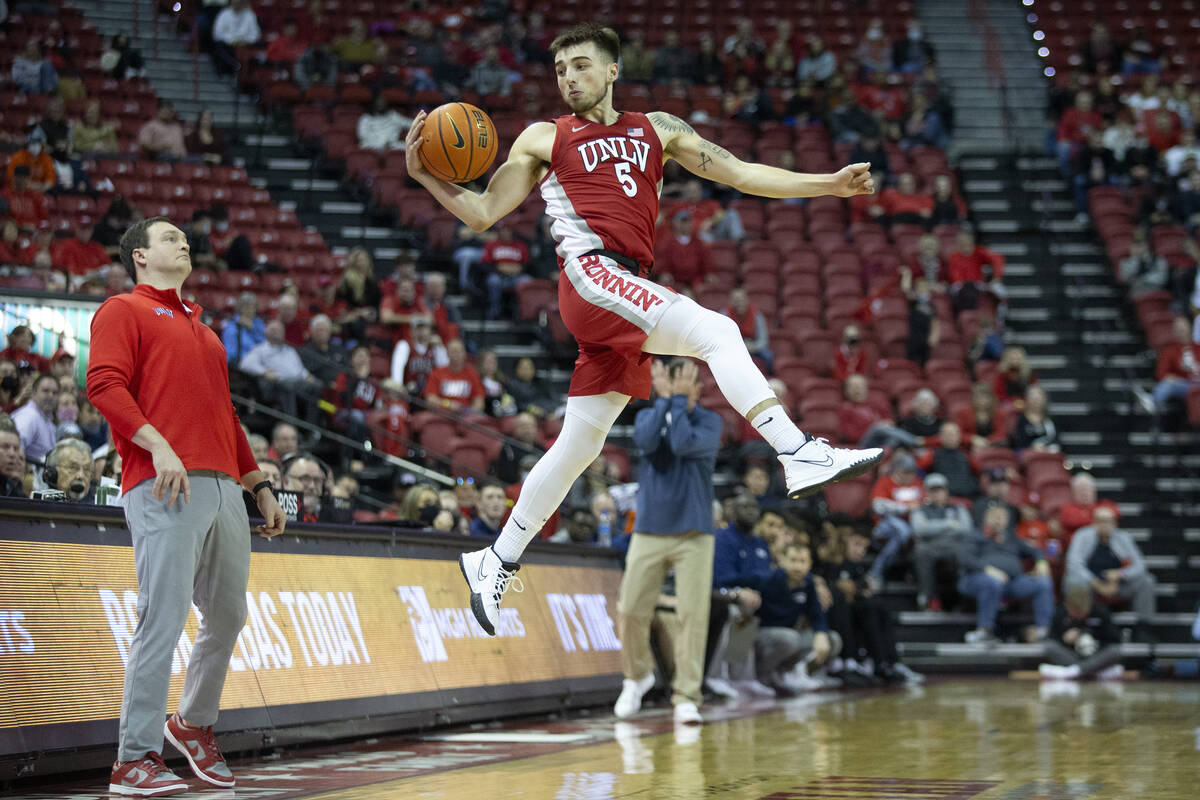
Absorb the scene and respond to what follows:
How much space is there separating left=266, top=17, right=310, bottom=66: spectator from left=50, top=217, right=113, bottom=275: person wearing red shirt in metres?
6.32

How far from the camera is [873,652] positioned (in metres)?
12.3

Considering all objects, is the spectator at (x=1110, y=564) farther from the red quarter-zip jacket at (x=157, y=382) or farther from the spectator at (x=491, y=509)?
the red quarter-zip jacket at (x=157, y=382)

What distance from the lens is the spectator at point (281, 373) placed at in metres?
12.1

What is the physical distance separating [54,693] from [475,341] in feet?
35.7

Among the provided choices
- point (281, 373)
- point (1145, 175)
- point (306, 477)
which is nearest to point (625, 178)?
point (306, 477)

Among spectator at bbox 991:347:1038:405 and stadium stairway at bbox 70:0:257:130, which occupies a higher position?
stadium stairway at bbox 70:0:257:130

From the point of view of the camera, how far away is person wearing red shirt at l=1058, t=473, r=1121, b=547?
14.2 m

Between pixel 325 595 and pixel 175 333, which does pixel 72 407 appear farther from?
pixel 175 333

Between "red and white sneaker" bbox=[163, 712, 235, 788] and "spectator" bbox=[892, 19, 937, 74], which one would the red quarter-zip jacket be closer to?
"red and white sneaker" bbox=[163, 712, 235, 788]

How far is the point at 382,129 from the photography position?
18.1 metres

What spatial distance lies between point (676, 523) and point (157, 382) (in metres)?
3.86

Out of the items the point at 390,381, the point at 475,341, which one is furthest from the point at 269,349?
the point at 475,341

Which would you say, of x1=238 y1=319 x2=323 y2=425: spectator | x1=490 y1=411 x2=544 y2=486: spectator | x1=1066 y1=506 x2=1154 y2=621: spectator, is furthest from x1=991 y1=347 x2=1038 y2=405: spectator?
x1=238 y1=319 x2=323 y2=425: spectator

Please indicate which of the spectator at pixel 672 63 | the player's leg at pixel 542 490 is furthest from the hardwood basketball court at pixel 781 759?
the spectator at pixel 672 63
